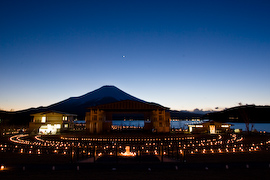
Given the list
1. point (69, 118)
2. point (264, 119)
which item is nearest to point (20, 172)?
point (69, 118)

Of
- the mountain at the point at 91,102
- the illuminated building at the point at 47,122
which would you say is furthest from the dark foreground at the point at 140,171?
the mountain at the point at 91,102

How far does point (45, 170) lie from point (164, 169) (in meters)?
4.88

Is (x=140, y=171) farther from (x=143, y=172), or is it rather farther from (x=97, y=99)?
(x=97, y=99)

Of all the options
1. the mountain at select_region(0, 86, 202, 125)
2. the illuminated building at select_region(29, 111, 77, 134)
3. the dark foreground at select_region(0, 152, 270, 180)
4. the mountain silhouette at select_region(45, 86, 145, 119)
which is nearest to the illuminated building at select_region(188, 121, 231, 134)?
the dark foreground at select_region(0, 152, 270, 180)

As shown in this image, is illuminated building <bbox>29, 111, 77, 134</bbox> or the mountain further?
the mountain

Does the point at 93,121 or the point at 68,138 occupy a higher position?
the point at 93,121

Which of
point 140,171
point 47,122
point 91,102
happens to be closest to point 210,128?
point 140,171

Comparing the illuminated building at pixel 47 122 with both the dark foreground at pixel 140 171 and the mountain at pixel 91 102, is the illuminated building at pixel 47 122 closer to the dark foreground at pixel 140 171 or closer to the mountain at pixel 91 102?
the dark foreground at pixel 140 171

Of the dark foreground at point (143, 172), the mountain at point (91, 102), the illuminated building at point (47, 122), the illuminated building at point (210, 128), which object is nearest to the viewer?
the dark foreground at point (143, 172)

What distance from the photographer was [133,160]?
30.4 ft

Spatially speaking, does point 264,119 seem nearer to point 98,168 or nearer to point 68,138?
point 68,138

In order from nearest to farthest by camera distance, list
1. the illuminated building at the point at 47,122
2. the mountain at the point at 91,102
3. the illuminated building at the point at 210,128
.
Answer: the illuminated building at the point at 210,128, the illuminated building at the point at 47,122, the mountain at the point at 91,102

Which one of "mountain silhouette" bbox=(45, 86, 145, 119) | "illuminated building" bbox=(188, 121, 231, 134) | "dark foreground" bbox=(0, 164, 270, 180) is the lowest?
"illuminated building" bbox=(188, 121, 231, 134)

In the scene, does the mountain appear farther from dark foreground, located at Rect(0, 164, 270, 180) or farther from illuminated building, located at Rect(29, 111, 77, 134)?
dark foreground, located at Rect(0, 164, 270, 180)
